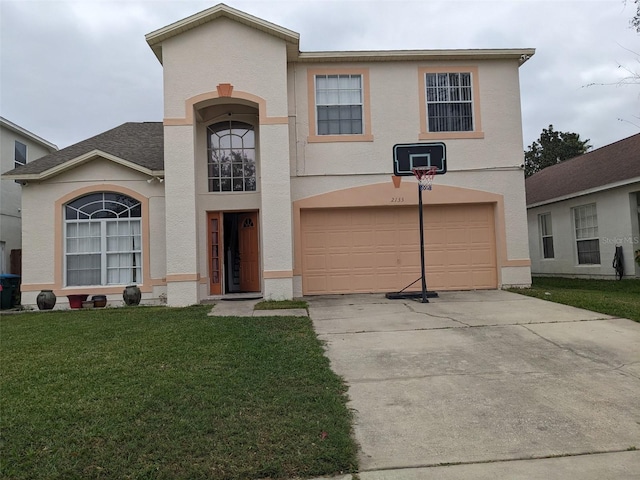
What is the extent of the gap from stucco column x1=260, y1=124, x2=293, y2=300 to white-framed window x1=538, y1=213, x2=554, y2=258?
37.8 ft

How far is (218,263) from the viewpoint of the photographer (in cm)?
1306

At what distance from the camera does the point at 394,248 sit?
12.9 meters

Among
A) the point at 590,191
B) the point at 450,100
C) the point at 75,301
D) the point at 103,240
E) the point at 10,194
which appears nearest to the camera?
the point at 75,301

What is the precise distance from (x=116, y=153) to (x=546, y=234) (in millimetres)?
15254

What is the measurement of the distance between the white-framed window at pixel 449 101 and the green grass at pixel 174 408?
7.96 metres

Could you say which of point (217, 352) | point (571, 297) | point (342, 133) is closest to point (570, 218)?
point (571, 297)

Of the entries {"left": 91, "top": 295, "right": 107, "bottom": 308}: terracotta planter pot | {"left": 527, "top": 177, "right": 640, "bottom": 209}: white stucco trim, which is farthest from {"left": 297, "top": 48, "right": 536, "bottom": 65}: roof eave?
{"left": 91, "top": 295, "right": 107, "bottom": 308}: terracotta planter pot

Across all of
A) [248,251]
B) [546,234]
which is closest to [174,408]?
[248,251]

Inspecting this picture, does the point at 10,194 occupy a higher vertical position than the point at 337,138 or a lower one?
lower

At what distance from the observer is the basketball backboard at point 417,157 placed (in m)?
11.7

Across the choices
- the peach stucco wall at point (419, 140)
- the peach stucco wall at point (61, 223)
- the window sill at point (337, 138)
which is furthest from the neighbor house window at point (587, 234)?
the peach stucco wall at point (61, 223)

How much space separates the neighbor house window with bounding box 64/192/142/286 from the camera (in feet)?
41.9

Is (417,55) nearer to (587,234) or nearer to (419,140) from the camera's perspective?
(419,140)

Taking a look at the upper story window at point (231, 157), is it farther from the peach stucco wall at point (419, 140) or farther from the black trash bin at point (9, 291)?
the black trash bin at point (9, 291)
